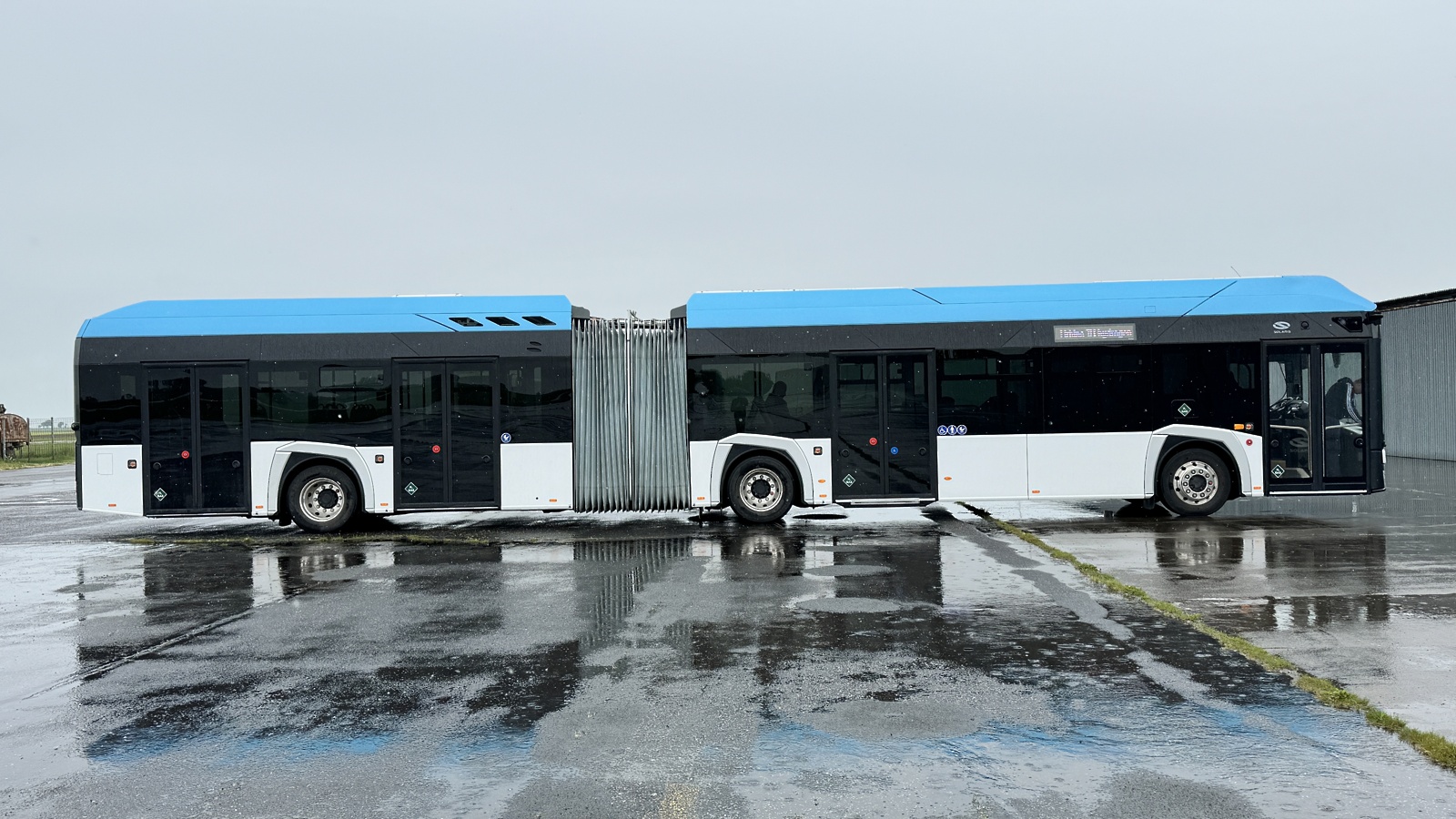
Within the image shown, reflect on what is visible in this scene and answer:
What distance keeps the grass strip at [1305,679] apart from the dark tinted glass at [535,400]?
8038mm

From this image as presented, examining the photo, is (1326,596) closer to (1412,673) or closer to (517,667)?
(1412,673)

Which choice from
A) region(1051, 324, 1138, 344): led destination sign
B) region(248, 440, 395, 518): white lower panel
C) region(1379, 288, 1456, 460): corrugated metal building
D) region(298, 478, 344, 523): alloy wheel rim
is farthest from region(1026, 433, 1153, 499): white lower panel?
region(1379, 288, 1456, 460): corrugated metal building

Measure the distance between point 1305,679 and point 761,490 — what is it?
10.3 m

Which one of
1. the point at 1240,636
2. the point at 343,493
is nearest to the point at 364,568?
the point at 343,493

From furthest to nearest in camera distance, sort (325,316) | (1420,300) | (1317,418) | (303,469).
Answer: (1420,300) → (325,316) → (303,469) → (1317,418)

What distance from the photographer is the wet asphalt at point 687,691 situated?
511 cm

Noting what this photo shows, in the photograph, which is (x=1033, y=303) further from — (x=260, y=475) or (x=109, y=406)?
(x=109, y=406)

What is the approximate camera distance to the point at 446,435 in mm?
16438

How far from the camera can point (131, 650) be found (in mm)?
8562

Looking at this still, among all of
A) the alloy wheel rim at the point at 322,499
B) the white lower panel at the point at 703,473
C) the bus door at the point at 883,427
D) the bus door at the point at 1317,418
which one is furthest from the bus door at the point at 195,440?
the bus door at the point at 1317,418

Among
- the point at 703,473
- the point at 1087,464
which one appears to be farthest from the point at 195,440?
the point at 1087,464

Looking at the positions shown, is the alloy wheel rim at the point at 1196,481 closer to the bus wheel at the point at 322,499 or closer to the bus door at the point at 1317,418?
the bus door at the point at 1317,418

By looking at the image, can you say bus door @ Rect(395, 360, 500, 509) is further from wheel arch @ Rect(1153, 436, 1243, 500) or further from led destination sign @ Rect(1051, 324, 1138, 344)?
wheel arch @ Rect(1153, 436, 1243, 500)

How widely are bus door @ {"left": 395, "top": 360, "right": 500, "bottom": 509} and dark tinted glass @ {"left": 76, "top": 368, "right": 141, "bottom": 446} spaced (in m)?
3.87
